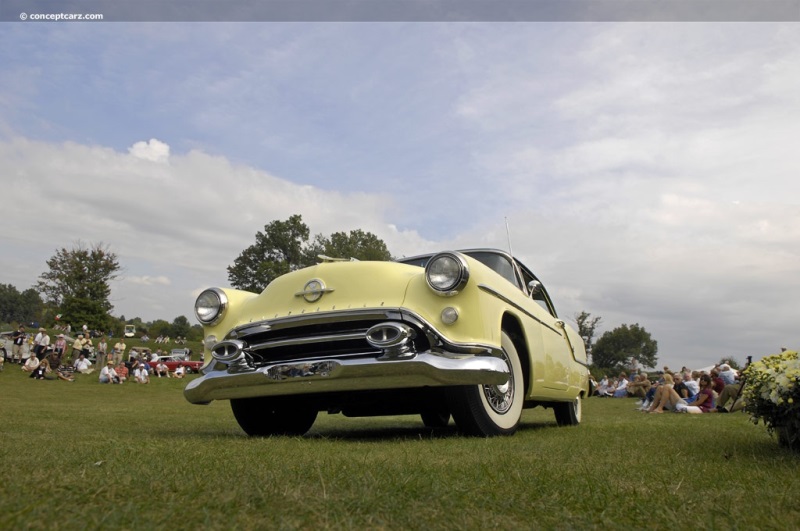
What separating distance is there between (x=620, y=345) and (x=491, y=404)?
84205mm

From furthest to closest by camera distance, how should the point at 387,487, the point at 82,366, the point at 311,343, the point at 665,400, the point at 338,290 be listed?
the point at 82,366 < the point at 665,400 < the point at 338,290 < the point at 311,343 < the point at 387,487

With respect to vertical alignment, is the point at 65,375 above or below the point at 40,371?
below

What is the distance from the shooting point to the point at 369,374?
14.5ft

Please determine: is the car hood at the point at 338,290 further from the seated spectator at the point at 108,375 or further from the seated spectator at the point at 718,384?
the seated spectator at the point at 108,375

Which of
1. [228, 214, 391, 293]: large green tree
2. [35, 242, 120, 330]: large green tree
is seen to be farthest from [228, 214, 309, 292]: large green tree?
[35, 242, 120, 330]: large green tree

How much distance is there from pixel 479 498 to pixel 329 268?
3.03m

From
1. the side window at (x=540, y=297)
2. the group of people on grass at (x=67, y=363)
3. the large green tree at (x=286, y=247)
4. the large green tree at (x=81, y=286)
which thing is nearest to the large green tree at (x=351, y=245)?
the large green tree at (x=286, y=247)

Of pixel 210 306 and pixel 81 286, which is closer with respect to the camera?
pixel 210 306

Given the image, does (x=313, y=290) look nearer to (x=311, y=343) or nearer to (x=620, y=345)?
(x=311, y=343)

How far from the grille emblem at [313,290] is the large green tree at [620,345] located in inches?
3187

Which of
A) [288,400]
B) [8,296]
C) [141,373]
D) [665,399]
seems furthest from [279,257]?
[8,296]

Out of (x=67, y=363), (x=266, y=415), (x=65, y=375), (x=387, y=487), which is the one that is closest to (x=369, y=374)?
(x=266, y=415)

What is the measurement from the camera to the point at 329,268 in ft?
16.7

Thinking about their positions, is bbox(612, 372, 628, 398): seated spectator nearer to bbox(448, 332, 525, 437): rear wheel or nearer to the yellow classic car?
the yellow classic car
